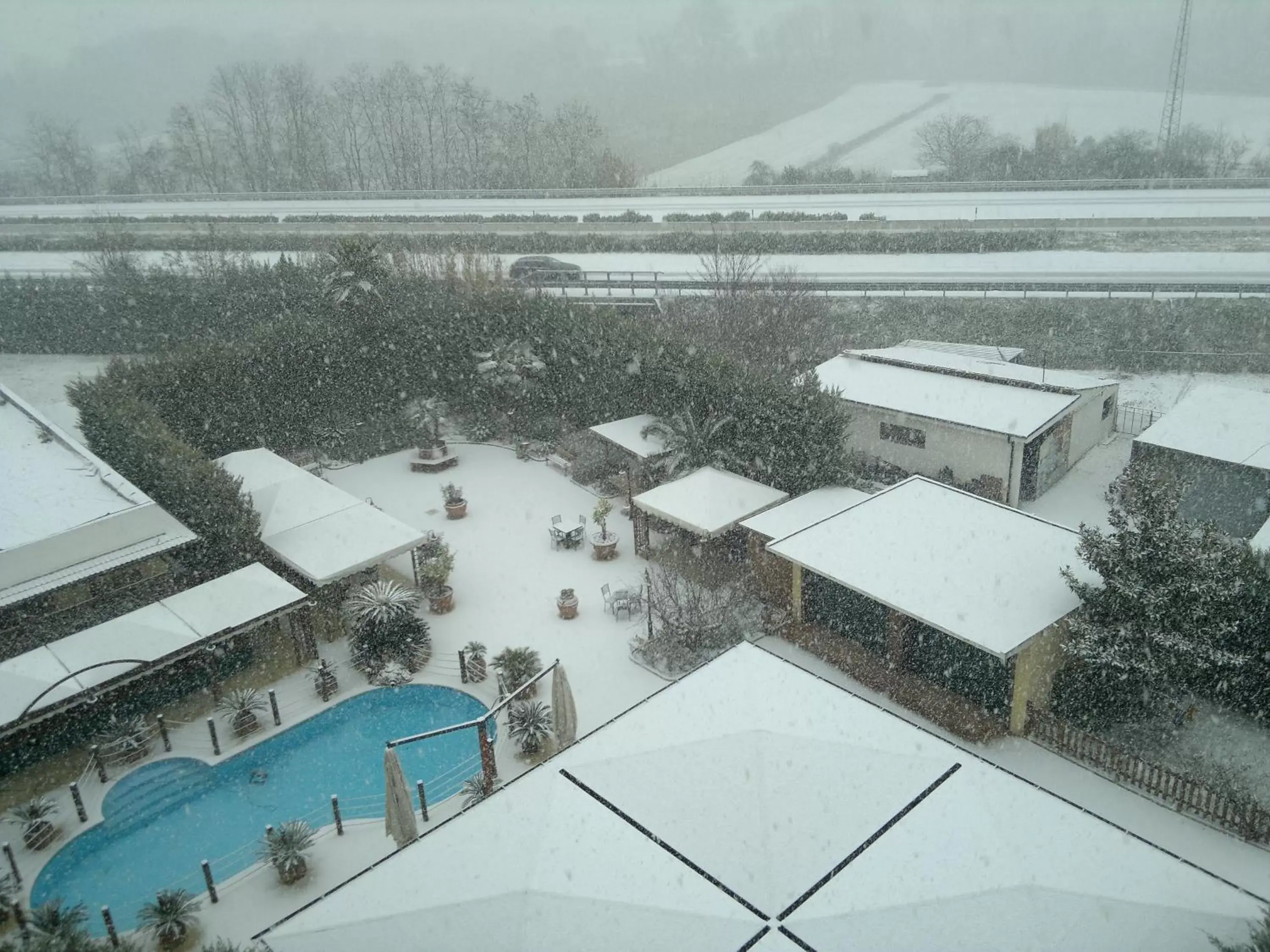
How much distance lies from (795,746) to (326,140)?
62.4 meters

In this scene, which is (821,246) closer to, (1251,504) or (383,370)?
(383,370)

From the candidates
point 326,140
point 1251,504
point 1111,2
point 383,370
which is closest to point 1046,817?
point 1251,504

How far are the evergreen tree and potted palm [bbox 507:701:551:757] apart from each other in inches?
285

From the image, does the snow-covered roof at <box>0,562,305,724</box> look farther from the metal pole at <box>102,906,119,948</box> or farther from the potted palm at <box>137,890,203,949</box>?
the potted palm at <box>137,890,203,949</box>

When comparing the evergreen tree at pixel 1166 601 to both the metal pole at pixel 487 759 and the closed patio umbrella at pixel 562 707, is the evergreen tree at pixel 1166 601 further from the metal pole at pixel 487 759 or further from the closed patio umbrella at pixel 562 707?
the metal pole at pixel 487 759

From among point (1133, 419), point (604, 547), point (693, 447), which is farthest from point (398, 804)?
point (1133, 419)

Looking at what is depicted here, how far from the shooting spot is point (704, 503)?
15.9 meters

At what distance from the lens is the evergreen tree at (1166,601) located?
Result: 10.4m

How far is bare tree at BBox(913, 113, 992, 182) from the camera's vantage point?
5181 cm

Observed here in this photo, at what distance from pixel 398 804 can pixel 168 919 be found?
2618 mm

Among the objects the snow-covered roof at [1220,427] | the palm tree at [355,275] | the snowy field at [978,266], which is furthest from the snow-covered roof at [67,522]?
the snowy field at [978,266]

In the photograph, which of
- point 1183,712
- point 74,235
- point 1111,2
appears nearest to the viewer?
point 1183,712

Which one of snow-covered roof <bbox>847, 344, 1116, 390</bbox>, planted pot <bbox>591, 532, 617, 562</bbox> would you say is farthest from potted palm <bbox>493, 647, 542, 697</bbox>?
snow-covered roof <bbox>847, 344, 1116, 390</bbox>

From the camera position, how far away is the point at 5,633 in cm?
1307
